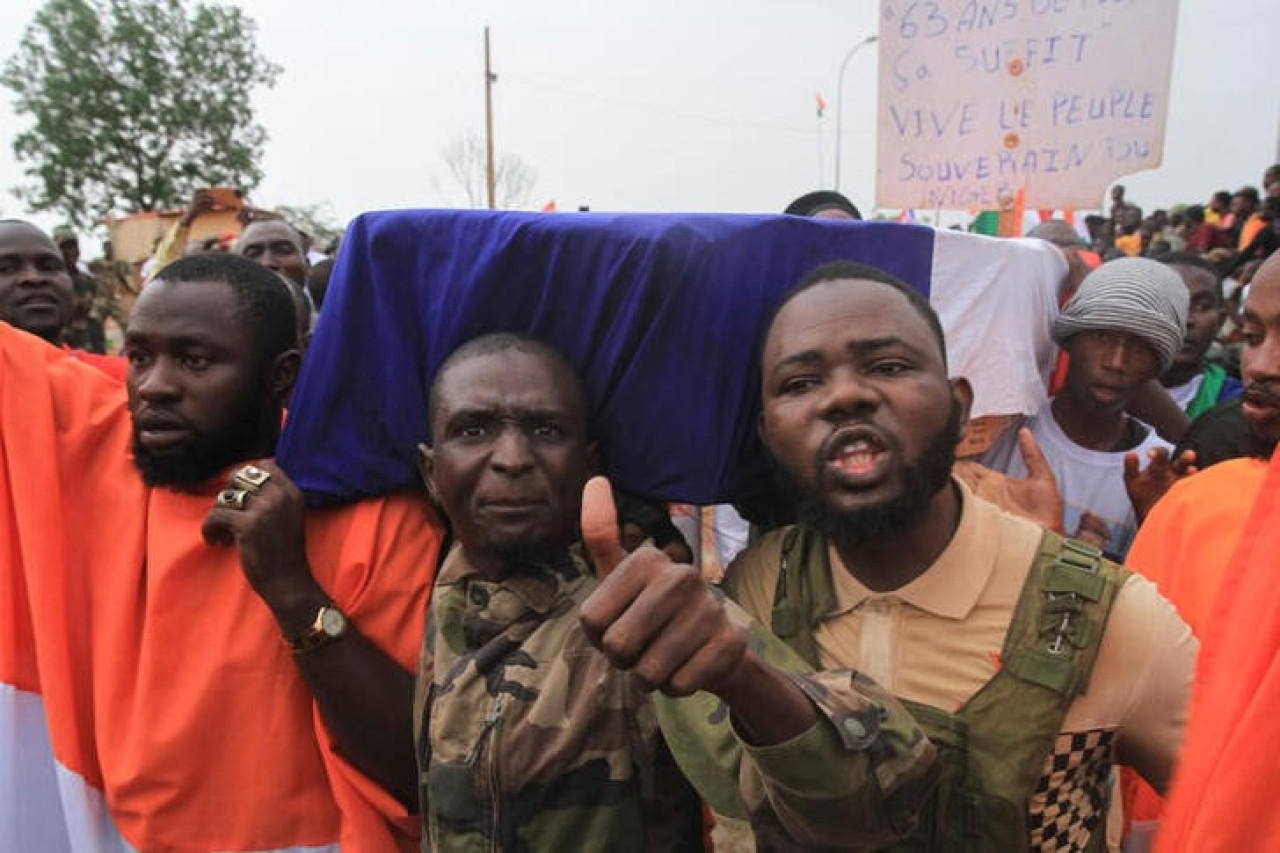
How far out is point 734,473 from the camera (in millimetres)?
1822

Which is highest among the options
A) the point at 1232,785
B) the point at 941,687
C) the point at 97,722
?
the point at 1232,785

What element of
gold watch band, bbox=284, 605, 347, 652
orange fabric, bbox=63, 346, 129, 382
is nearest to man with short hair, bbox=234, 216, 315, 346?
orange fabric, bbox=63, 346, 129, 382

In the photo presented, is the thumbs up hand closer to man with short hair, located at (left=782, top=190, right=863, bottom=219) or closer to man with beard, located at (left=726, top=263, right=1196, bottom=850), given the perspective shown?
man with beard, located at (left=726, top=263, right=1196, bottom=850)

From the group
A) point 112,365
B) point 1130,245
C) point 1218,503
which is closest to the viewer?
point 1218,503

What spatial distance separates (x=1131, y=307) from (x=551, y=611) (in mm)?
1851

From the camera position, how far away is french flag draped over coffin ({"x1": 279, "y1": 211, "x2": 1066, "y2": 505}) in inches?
67.1

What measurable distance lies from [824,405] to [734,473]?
394 mm

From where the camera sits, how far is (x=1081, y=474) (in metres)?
2.52

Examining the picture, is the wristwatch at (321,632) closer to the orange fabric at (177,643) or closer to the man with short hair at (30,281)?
the orange fabric at (177,643)

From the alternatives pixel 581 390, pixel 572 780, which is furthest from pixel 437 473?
pixel 572 780

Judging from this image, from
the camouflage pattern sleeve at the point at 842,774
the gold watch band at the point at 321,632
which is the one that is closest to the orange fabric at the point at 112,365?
the gold watch band at the point at 321,632

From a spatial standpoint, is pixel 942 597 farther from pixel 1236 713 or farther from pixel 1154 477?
pixel 1154 477

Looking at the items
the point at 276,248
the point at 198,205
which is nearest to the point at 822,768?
the point at 276,248

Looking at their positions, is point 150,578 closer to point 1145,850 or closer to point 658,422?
point 658,422
